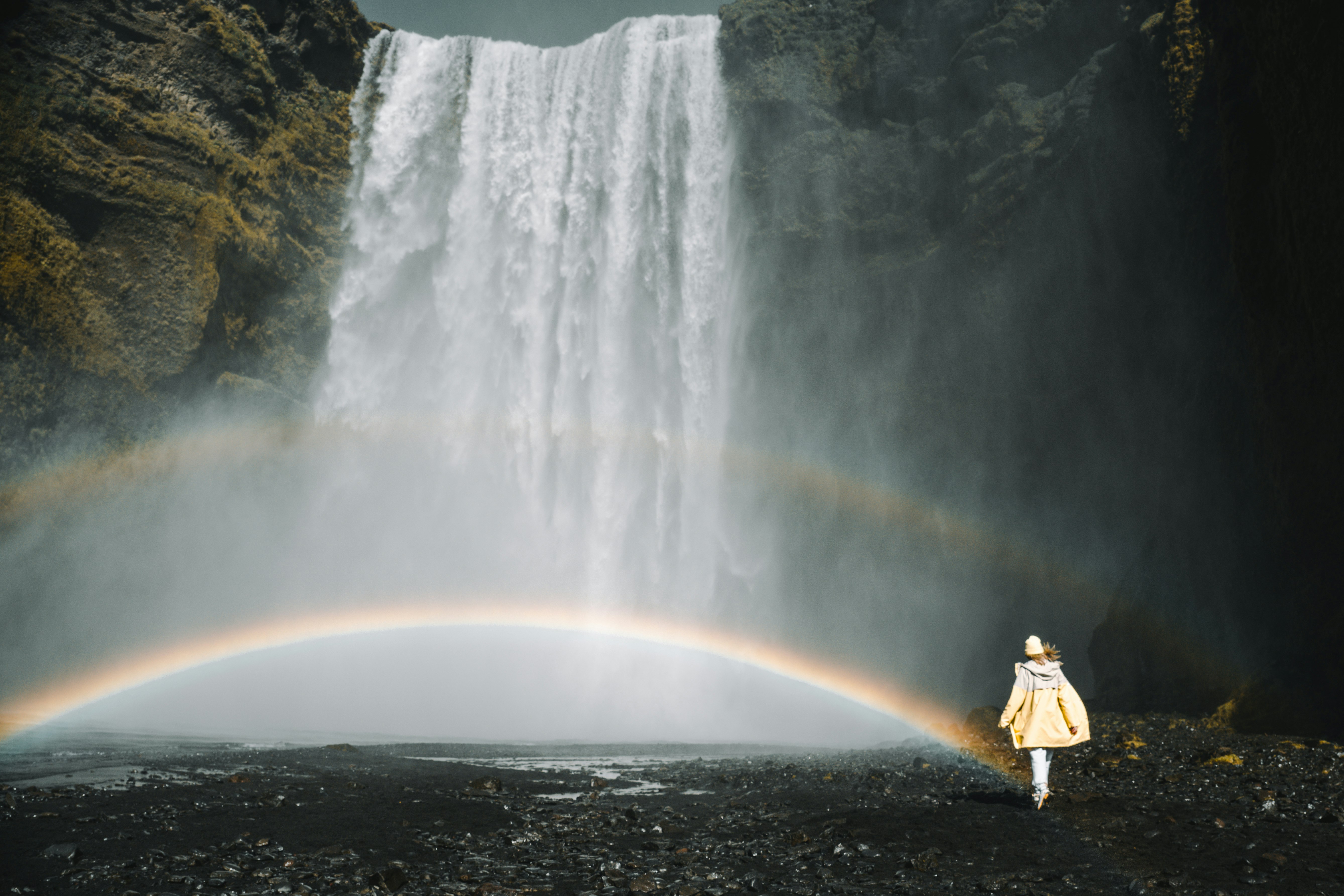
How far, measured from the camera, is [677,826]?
720 cm

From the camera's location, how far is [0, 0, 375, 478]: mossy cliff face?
24344mm

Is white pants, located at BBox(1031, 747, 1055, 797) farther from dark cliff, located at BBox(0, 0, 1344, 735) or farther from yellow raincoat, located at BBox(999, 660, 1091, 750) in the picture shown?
dark cliff, located at BBox(0, 0, 1344, 735)

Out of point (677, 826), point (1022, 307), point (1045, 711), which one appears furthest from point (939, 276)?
point (677, 826)

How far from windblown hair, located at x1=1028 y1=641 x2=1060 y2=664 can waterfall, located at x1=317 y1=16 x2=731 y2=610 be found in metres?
22.5

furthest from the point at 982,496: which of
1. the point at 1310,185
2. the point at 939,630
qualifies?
the point at 1310,185

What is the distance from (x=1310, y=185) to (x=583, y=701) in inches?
903

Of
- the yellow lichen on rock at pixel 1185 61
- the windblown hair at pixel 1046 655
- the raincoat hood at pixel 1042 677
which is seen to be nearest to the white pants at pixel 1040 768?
the raincoat hood at pixel 1042 677

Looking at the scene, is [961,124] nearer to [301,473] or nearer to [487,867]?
[301,473]

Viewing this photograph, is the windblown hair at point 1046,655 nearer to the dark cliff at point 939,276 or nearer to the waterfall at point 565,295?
the dark cliff at point 939,276

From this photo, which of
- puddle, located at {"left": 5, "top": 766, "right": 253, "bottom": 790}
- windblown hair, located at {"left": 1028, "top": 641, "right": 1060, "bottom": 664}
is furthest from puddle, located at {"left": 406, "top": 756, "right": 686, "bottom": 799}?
windblown hair, located at {"left": 1028, "top": 641, "right": 1060, "bottom": 664}

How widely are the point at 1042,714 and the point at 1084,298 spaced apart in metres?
21.7

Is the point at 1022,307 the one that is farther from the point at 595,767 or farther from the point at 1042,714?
the point at 1042,714

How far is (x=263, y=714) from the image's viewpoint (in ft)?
77.5

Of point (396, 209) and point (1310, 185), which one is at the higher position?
point (396, 209)
